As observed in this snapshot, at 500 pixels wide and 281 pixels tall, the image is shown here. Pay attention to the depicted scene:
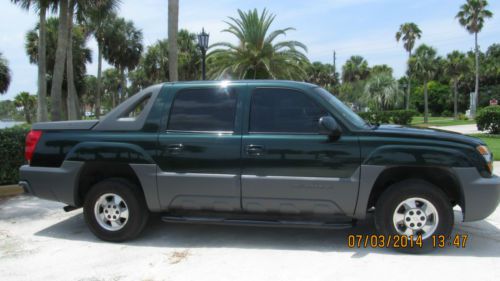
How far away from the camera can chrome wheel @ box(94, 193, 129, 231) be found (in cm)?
468

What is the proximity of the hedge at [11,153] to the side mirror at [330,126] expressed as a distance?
223 inches

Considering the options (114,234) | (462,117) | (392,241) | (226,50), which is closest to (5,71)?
(226,50)

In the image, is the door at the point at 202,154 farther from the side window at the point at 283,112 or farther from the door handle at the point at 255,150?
the side window at the point at 283,112

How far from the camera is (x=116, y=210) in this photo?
4695mm

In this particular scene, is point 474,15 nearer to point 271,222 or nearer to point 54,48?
point 54,48

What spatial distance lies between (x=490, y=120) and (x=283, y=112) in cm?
2039

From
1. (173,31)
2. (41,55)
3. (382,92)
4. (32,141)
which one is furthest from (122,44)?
(32,141)

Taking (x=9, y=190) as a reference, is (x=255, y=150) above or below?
above

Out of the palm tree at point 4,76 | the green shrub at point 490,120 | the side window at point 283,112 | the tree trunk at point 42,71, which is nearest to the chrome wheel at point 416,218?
the side window at point 283,112

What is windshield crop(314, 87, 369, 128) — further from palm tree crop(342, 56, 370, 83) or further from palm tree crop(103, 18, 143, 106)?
palm tree crop(342, 56, 370, 83)

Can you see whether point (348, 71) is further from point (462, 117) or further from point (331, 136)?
point (331, 136)

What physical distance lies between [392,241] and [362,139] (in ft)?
3.58

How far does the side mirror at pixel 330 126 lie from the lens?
4074mm

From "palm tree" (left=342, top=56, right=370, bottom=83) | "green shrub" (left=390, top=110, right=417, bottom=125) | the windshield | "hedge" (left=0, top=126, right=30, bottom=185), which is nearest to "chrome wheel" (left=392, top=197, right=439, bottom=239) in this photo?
the windshield
